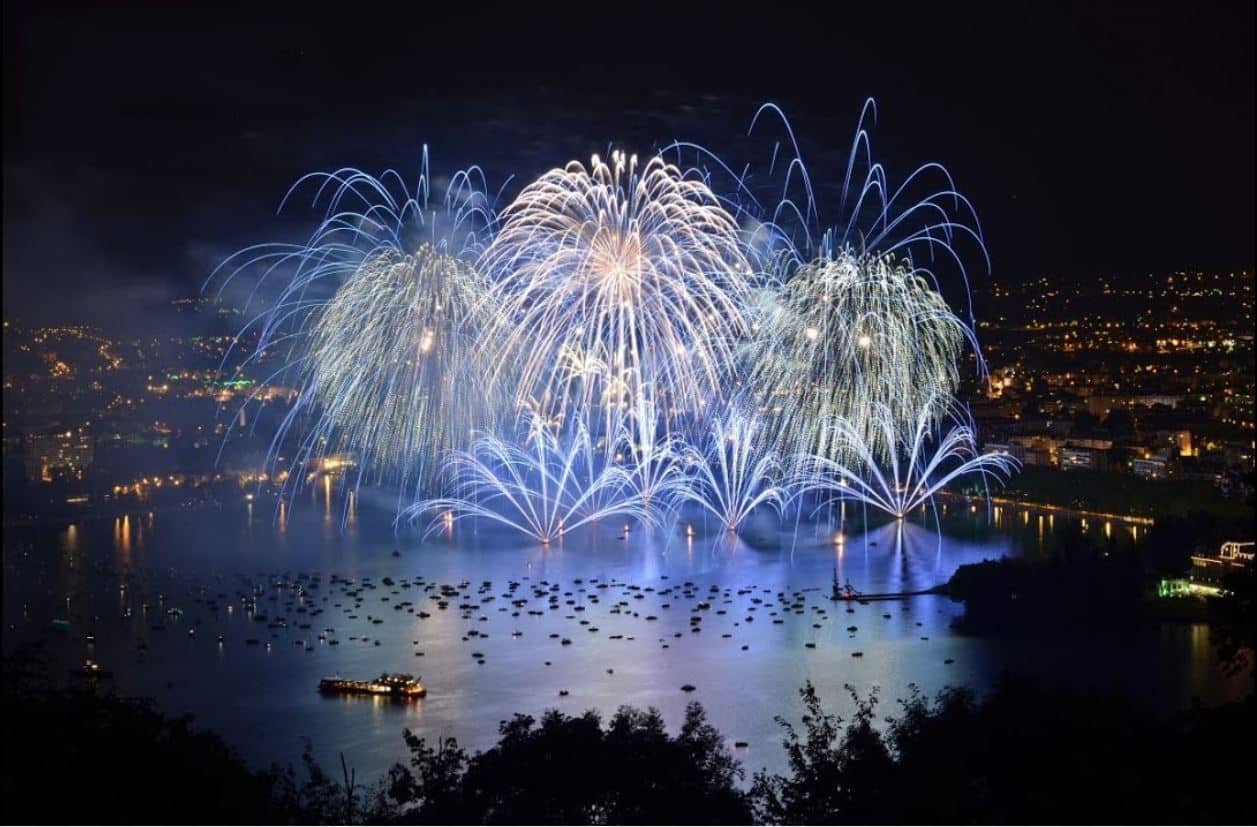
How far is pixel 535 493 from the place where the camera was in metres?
16.0

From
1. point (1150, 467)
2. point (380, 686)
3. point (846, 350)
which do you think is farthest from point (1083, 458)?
point (380, 686)

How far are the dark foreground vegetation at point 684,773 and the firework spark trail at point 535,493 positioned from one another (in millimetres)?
9678

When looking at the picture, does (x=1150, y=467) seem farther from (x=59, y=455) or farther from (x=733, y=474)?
(x=59, y=455)

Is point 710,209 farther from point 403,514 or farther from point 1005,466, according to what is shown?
point 1005,466

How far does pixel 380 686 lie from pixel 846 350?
5.78 m

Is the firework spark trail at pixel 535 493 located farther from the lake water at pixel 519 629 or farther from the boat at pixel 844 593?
the boat at pixel 844 593

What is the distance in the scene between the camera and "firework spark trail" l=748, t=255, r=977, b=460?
12781 millimetres

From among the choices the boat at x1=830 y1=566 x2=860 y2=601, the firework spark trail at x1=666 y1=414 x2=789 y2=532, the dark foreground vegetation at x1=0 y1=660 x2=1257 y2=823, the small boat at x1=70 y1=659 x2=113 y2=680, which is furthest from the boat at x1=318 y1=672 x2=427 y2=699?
the firework spark trail at x1=666 y1=414 x2=789 y2=532

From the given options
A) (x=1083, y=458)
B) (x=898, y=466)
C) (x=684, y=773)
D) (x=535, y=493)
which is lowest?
(x=684, y=773)

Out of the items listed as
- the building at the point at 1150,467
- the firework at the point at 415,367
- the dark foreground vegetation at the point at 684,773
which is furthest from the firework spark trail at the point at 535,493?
the dark foreground vegetation at the point at 684,773

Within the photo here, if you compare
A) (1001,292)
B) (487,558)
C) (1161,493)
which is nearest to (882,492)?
(1161,493)

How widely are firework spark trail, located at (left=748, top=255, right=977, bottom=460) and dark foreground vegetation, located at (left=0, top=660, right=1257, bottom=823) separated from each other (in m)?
7.51

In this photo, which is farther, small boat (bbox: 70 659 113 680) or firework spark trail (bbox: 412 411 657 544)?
firework spark trail (bbox: 412 411 657 544)

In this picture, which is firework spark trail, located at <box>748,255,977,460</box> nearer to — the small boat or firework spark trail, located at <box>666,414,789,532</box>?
→ firework spark trail, located at <box>666,414,789,532</box>
